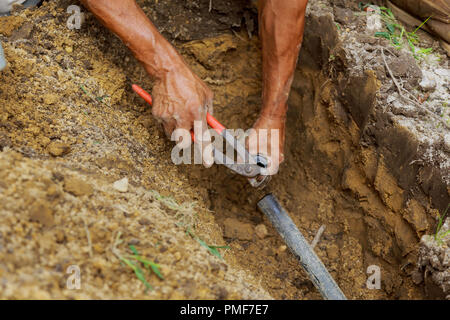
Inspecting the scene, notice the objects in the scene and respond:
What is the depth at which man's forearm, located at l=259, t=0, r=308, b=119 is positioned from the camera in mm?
2066

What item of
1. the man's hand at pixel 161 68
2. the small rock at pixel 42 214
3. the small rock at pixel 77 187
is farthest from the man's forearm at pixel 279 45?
the small rock at pixel 42 214

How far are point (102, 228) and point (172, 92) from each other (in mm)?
797

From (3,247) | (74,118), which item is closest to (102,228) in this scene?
(3,247)

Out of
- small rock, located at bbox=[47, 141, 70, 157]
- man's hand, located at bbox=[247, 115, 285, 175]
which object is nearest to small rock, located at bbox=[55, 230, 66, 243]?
small rock, located at bbox=[47, 141, 70, 157]

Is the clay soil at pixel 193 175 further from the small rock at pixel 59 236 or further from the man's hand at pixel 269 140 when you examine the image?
the man's hand at pixel 269 140

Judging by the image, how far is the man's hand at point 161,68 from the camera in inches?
73.2

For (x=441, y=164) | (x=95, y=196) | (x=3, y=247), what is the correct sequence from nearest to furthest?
(x=3, y=247) → (x=95, y=196) → (x=441, y=164)

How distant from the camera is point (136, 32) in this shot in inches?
75.7

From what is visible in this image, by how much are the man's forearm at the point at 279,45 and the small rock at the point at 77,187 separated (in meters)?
1.12

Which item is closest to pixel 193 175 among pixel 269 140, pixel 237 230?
pixel 237 230

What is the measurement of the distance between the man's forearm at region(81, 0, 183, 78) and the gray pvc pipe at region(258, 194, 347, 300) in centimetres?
89

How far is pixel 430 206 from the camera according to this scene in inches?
72.7

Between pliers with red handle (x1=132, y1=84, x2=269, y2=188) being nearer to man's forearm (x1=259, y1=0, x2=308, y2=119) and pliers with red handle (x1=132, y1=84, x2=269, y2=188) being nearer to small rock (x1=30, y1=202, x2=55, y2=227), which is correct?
man's forearm (x1=259, y1=0, x2=308, y2=119)

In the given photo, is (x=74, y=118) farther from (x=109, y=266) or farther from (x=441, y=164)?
(x=441, y=164)
